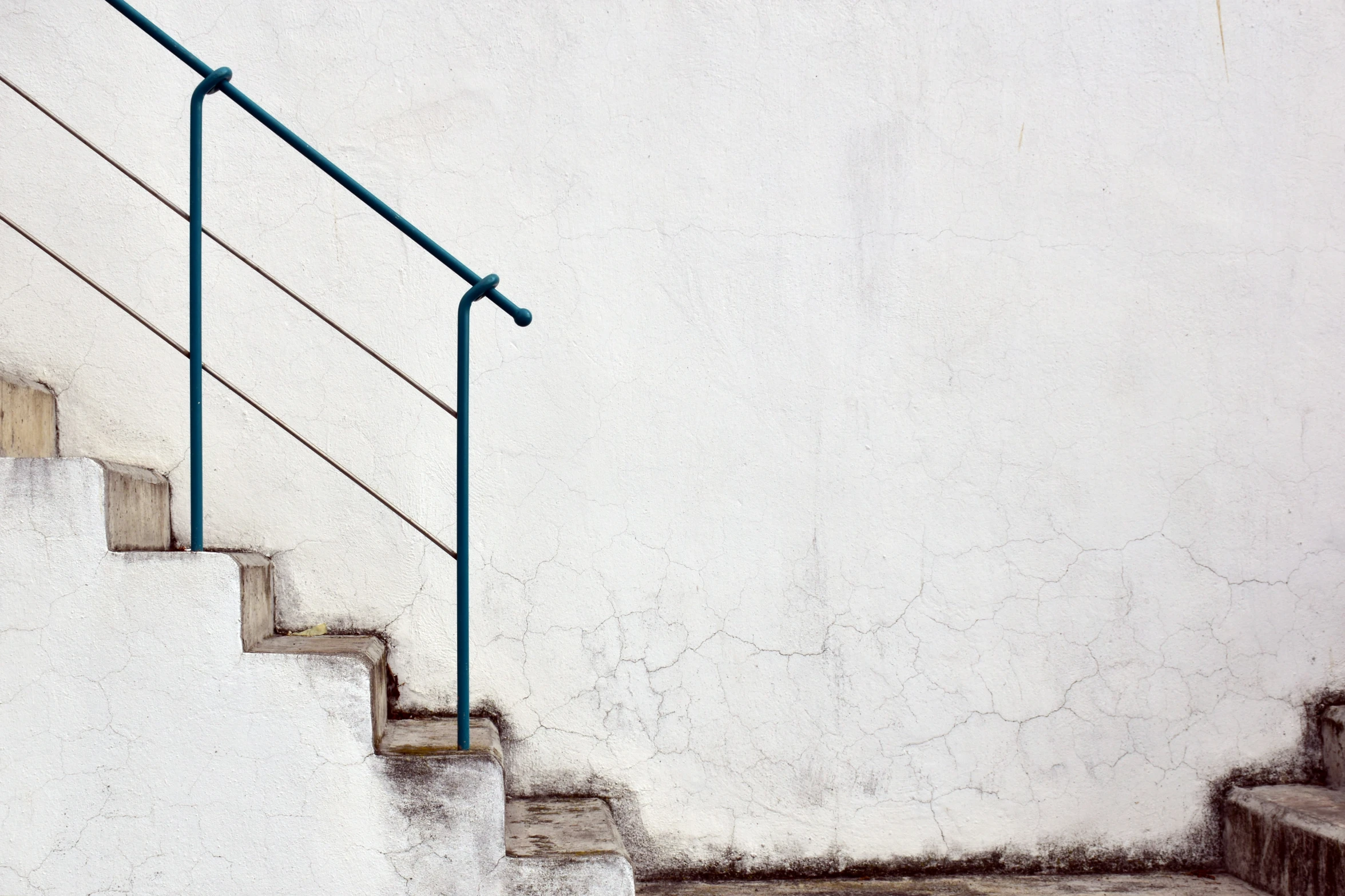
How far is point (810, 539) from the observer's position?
2.73m

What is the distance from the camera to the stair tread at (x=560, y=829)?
2.14m

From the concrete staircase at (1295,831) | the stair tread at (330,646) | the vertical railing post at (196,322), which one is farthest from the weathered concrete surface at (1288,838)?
the vertical railing post at (196,322)

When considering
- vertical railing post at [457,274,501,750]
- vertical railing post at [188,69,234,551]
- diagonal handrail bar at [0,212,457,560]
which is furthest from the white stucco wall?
vertical railing post at [188,69,234,551]

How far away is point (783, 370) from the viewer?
8.98ft

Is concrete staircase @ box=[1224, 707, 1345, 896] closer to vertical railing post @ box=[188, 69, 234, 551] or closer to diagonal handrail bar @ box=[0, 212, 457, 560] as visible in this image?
diagonal handrail bar @ box=[0, 212, 457, 560]

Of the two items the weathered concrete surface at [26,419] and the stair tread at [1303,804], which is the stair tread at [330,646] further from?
the stair tread at [1303,804]

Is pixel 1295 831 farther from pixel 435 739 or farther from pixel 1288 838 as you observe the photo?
pixel 435 739

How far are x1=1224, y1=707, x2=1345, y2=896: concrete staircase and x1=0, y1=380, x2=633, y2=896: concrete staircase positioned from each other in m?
1.85

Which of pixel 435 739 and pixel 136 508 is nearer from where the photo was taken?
pixel 136 508

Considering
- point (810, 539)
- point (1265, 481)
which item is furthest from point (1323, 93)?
point (810, 539)

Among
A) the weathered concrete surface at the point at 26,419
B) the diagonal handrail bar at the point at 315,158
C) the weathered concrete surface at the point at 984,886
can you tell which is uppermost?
the diagonal handrail bar at the point at 315,158

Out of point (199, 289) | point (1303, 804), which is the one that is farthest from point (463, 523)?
point (1303, 804)

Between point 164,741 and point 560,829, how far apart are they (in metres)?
0.89

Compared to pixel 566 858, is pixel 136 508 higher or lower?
higher
